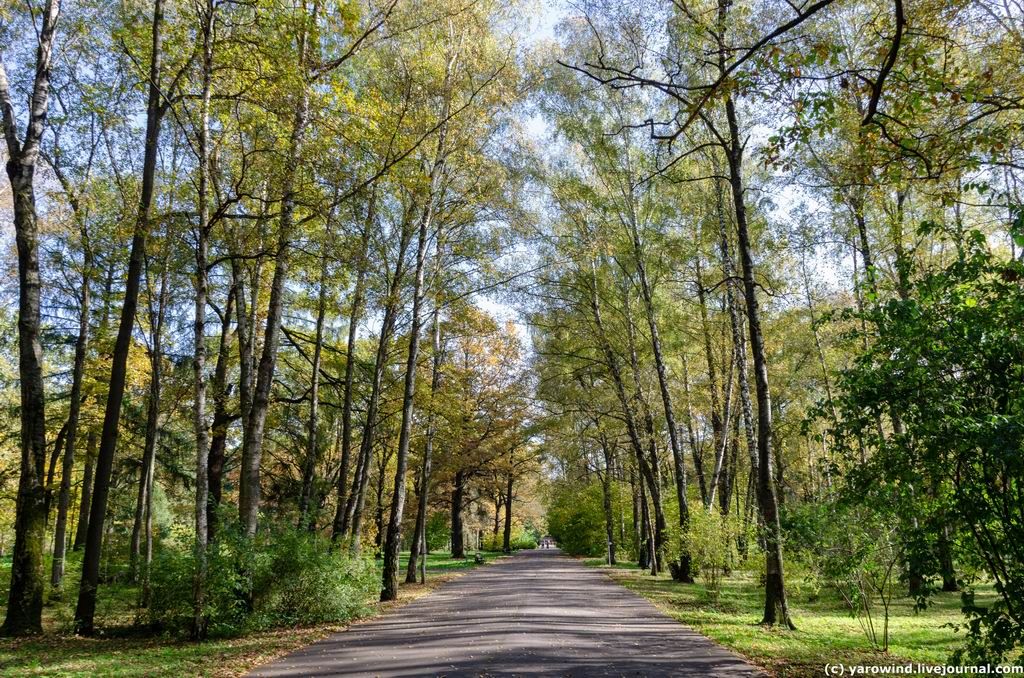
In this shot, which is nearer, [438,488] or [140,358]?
[140,358]

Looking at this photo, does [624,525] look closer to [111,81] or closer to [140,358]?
[140,358]

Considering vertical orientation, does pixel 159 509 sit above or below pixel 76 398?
below

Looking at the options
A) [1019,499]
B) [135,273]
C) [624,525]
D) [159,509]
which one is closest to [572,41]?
[135,273]

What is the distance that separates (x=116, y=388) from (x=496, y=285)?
30.2 ft

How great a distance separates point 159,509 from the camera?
23781 millimetres

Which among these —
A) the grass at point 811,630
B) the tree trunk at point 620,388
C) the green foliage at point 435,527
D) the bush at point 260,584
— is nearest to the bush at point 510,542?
the green foliage at point 435,527

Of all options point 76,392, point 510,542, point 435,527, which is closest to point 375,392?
point 76,392

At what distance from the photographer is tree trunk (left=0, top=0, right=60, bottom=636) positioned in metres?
9.25

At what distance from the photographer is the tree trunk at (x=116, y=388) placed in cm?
969

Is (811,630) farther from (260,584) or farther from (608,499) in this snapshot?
(608,499)

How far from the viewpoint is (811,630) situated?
943 centimetres

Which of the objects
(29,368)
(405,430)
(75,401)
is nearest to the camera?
(29,368)

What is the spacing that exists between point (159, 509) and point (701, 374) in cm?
2261

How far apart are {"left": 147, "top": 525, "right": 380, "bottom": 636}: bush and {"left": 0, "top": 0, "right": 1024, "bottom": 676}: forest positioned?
0.05m
